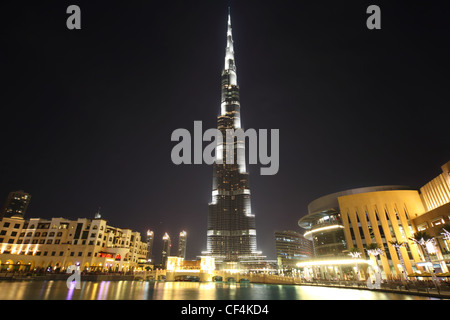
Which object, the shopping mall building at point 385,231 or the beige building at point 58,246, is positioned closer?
the shopping mall building at point 385,231

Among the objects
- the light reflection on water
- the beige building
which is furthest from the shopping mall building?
the beige building

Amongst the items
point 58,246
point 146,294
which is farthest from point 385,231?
point 58,246

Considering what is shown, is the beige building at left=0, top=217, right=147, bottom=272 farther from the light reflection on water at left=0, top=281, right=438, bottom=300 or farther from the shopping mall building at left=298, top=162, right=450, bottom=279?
the shopping mall building at left=298, top=162, right=450, bottom=279

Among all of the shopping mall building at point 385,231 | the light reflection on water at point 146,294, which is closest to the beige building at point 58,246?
the light reflection on water at point 146,294

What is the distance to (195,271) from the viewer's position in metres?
115

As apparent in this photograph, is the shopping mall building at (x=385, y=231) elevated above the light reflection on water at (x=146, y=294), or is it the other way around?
the shopping mall building at (x=385, y=231)

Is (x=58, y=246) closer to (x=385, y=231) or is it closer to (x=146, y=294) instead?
(x=146, y=294)

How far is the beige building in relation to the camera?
83.1 m

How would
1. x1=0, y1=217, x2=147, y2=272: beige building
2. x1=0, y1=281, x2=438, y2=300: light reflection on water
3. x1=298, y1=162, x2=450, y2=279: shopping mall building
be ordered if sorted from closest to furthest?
x1=0, y1=281, x2=438, y2=300: light reflection on water, x1=298, y1=162, x2=450, y2=279: shopping mall building, x1=0, y1=217, x2=147, y2=272: beige building

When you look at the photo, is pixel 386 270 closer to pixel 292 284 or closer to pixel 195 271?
pixel 292 284

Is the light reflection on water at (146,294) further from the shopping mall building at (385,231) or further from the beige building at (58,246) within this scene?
the beige building at (58,246)

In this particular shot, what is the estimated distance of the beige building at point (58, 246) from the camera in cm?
8312
